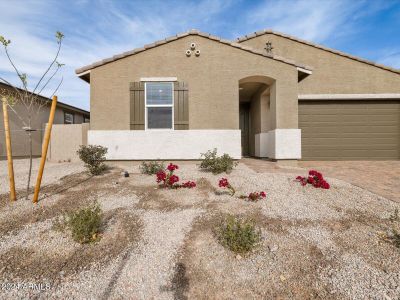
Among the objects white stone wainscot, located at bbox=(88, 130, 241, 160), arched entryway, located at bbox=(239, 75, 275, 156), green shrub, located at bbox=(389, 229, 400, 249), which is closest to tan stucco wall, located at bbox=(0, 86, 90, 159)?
white stone wainscot, located at bbox=(88, 130, 241, 160)

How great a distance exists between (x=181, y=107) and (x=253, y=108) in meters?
4.78

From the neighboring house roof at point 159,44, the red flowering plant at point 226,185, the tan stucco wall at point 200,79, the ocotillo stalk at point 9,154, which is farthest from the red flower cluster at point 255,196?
the neighboring house roof at point 159,44

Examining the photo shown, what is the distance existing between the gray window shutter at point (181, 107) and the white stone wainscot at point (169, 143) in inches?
9.8

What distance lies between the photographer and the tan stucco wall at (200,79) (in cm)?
771

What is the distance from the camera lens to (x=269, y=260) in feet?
9.02

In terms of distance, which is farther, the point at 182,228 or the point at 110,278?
the point at 182,228

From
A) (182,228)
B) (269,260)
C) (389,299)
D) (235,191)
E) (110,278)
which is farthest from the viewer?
(235,191)

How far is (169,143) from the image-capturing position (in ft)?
25.2

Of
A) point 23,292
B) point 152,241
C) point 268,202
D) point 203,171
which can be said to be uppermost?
point 203,171

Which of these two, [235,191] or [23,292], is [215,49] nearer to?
[235,191]

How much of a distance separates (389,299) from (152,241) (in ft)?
8.94

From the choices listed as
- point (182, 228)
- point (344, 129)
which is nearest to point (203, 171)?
point (182, 228)

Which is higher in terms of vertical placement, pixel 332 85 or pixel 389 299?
pixel 332 85

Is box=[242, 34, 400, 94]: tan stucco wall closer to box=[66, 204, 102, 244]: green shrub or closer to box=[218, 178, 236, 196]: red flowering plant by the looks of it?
box=[218, 178, 236, 196]: red flowering plant
